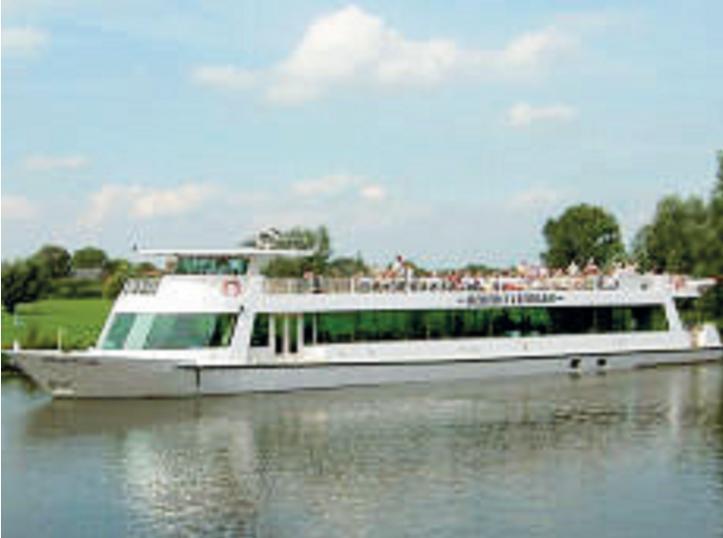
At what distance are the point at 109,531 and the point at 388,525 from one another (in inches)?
149

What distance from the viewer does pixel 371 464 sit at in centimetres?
2073

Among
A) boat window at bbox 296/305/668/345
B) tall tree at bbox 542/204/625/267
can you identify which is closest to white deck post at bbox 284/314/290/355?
boat window at bbox 296/305/668/345

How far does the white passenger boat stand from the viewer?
29328 millimetres

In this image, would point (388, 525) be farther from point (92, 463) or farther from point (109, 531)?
point (92, 463)

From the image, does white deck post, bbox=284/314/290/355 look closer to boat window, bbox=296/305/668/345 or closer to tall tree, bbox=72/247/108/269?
boat window, bbox=296/305/668/345

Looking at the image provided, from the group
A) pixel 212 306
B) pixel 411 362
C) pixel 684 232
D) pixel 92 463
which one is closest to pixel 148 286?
pixel 212 306

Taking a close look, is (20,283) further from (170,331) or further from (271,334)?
(170,331)

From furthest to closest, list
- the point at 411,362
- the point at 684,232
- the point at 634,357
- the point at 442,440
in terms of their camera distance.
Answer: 1. the point at 684,232
2. the point at 634,357
3. the point at 411,362
4. the point at 442,440

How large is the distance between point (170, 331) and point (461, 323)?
8769mm

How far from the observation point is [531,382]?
33094 millimetres

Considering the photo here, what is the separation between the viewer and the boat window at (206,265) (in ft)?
102

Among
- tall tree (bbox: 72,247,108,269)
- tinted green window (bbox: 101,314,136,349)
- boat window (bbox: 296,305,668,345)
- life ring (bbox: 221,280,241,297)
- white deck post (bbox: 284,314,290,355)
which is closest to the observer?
tinted green window (bbox: 101,314,136,349)

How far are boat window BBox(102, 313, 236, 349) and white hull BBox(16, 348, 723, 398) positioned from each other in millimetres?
852

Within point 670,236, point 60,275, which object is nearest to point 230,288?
point 670,236
